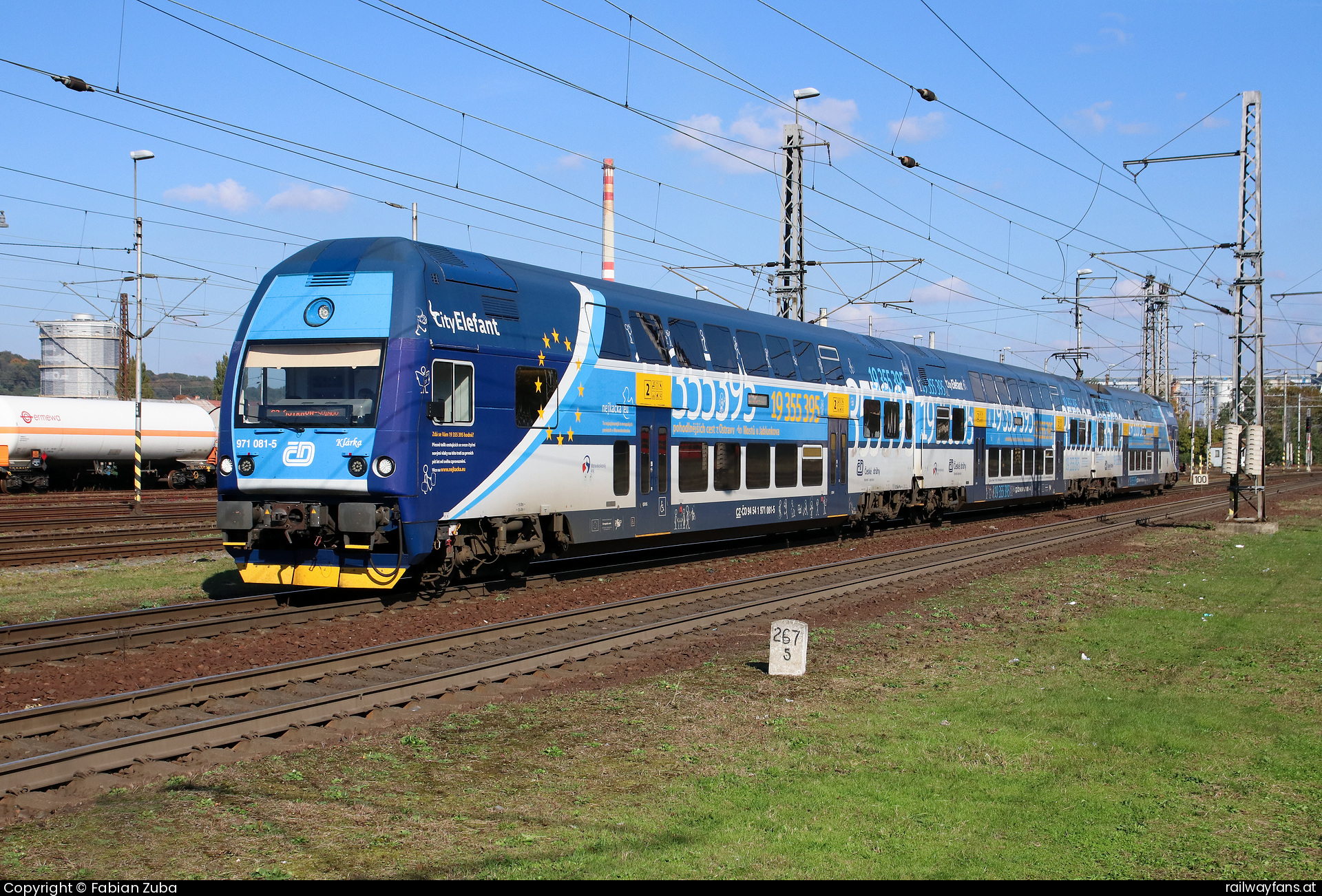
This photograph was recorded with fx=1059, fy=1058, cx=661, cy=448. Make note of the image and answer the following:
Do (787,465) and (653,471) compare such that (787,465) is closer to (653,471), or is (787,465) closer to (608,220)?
(653,471)

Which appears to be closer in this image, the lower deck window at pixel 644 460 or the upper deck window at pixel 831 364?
the lower deck window at pixel 644 460

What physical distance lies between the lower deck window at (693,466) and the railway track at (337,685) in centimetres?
230

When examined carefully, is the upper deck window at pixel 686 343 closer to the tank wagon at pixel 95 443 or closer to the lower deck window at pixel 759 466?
the lower deck window at pixel 759 466

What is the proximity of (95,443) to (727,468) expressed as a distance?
33104mm

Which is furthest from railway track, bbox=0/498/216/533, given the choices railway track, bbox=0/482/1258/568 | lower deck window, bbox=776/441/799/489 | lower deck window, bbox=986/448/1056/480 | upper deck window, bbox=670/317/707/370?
lower deck window, bbox=986/448/1056/480

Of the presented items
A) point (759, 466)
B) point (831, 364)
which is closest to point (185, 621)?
point (759, 466)

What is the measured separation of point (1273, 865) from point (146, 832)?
6389 mm

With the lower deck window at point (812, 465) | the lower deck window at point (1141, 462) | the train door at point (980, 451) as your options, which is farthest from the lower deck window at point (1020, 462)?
the lower deck window at point (1141, 462)

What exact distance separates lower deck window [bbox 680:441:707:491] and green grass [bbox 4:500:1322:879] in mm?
6808

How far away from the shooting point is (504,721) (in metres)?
9.08

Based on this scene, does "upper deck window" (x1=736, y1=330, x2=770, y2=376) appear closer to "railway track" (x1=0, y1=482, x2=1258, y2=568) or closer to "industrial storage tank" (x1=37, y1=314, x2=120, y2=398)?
Result: "railway track" (x1=0, y1=482, x2=1258, y2=568)

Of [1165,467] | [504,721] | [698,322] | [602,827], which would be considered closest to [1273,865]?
[602,827]

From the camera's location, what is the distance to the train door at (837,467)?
925 inches

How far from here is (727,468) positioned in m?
20.0
